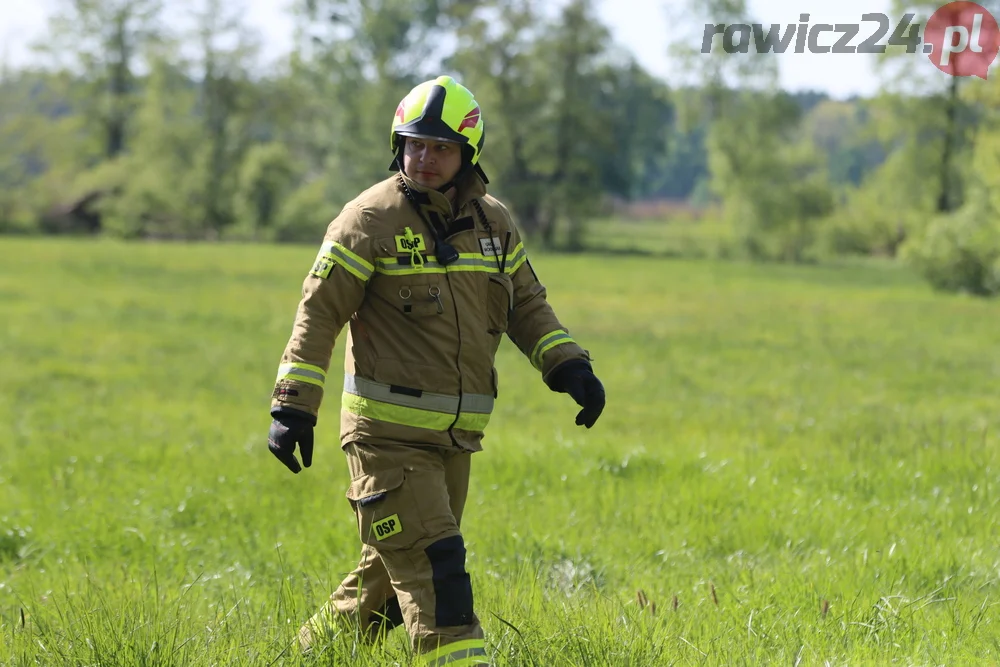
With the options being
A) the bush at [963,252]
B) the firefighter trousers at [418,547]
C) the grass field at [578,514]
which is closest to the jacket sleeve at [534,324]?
the firefighter trousers at [418,547]

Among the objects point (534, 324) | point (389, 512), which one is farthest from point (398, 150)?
point (389, 512)

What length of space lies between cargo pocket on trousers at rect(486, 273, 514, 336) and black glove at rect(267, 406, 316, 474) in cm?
81

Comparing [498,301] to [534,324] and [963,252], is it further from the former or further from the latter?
[963,252]

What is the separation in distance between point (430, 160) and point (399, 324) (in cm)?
63

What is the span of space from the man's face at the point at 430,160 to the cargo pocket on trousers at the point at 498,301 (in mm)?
421

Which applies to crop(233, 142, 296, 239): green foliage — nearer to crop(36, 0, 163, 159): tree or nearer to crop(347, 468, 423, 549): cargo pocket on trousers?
crop(36, 0, 163, 159): tree

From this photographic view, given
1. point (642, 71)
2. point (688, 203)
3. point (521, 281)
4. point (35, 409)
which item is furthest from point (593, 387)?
point (688, 203)

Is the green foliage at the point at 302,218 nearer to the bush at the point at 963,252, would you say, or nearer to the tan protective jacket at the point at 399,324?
the bush at the point at 963,252

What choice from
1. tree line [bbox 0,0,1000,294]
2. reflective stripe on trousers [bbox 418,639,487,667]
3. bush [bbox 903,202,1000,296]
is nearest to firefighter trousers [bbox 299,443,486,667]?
reflective stripe on trousers [bbox 418,639,487,667]

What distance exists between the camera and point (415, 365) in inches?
161

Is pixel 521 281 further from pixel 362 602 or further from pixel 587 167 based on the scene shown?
pixel 587 167

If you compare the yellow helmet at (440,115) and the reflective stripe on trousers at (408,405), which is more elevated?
the yellow helmet at (440,115)

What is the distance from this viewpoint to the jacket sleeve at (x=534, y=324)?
14.6 feet

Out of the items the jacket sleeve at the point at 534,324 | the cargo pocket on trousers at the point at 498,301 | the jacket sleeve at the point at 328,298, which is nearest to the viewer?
the jacket sleeve at the point at 328,298
